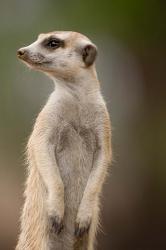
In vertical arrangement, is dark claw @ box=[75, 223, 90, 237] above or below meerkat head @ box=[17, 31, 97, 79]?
below

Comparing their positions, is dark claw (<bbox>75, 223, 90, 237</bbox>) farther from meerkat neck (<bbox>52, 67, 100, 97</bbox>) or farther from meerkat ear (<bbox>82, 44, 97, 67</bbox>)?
meerkat ear (<bbox>82, 44, 97, 67</bbox>)

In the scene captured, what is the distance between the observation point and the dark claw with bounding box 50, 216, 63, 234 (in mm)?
4504

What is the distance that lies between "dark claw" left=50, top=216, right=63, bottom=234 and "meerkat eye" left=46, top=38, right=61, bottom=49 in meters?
0.84

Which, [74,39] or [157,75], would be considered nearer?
[74,39]

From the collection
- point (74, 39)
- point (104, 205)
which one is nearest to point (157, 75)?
point (104, 205)

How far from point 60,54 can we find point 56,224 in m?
0.83

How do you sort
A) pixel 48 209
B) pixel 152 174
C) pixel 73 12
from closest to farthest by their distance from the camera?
1. pixel 48 209
2. pixel 73 12
3. pixel 152 174

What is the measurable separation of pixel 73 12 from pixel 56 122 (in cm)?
417

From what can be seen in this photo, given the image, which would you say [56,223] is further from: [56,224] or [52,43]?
[52,43]

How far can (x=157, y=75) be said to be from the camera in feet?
29.7

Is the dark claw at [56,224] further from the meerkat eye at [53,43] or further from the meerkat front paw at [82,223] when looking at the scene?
the meerkat eye at [53,43]

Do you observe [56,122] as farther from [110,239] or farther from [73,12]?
[110,239]

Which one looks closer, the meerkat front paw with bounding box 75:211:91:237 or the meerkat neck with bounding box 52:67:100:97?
the meerkat front paw with bounding box 75:211:91:237

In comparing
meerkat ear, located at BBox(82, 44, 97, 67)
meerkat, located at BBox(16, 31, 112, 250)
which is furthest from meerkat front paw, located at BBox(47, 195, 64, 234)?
meerkat ear, located at BBox(82, 44, 97, 67)
